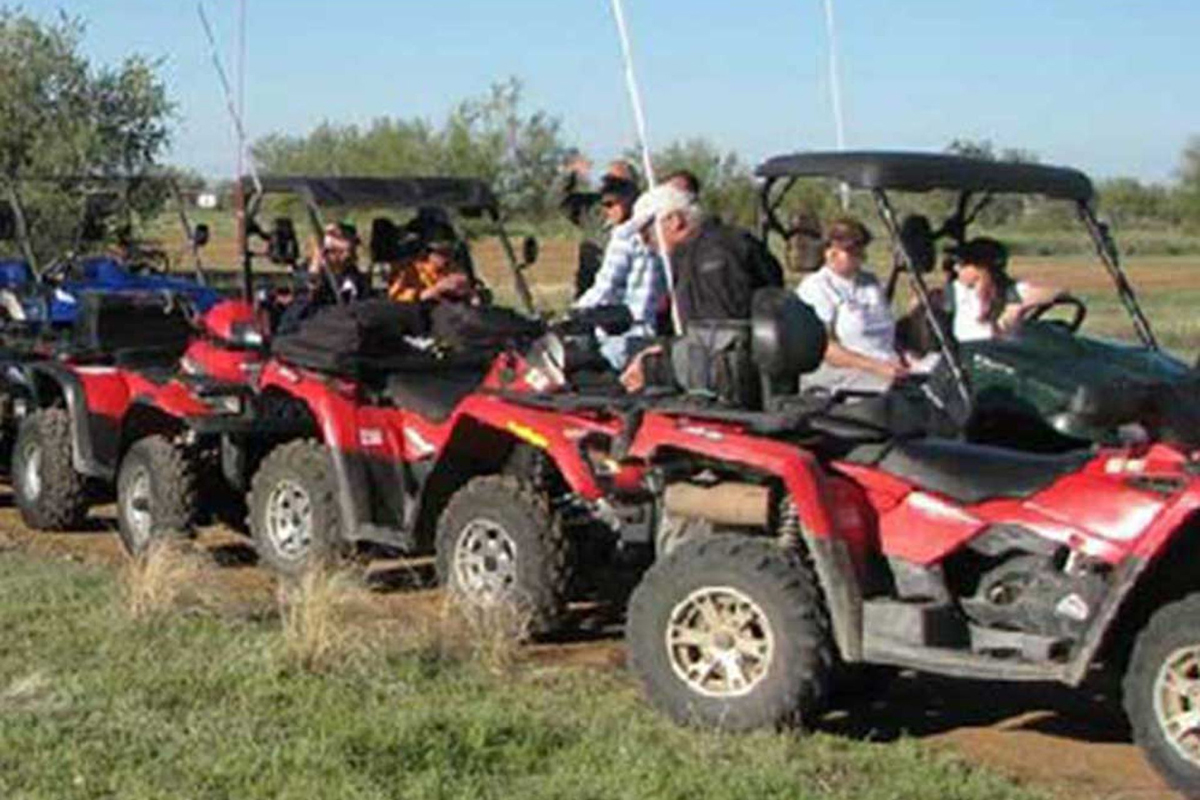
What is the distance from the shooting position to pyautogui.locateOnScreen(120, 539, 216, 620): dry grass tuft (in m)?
8.87

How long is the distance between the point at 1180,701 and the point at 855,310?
2.82 metres

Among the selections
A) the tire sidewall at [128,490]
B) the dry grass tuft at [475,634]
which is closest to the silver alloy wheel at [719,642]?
the dry grass tuft at [475,634]

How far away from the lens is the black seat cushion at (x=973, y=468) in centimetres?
688

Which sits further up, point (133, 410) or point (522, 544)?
point (133, 410)

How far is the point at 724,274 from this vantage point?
8.56 metres

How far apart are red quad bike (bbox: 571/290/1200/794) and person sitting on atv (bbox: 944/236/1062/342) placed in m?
0.89

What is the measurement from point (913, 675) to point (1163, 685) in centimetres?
213

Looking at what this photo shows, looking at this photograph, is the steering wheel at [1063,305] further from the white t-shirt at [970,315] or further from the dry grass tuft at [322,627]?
the dry grass tuft at [322,627]

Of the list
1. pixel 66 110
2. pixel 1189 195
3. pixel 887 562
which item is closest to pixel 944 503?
pixel 887 562

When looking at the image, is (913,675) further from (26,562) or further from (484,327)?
(26,562)

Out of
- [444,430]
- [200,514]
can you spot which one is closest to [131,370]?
[200,514]

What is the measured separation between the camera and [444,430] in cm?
970

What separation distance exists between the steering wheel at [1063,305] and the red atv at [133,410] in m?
4.14

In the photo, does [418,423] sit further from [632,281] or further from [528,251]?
[528,251]
